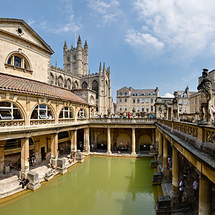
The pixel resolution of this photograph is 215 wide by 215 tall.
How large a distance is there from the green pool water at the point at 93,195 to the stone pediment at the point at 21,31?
1861 cm

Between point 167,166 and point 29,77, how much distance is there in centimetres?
2123

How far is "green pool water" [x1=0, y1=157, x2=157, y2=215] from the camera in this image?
34.7 feet

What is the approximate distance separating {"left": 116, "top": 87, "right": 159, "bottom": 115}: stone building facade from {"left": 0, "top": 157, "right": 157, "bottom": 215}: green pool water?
3974 centimetres

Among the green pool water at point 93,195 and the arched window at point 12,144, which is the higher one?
the arched window at point 12,144

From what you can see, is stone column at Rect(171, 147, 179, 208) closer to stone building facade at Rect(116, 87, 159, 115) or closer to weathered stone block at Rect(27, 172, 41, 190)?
weathered stone block at Rect(27, 172, 41, 190)

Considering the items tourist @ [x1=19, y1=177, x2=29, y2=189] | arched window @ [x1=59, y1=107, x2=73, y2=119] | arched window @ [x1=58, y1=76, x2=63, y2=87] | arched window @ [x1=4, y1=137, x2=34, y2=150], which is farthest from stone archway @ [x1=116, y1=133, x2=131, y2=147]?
arched window @ [x1=58, y1=76, x2=63, y2=87]

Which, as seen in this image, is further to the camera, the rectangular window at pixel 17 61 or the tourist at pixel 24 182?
the rectangular window at pixel 17 61

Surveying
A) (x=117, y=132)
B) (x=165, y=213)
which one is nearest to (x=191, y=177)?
(x=165, y=213)

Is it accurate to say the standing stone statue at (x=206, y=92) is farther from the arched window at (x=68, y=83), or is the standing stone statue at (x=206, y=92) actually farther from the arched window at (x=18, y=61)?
the arched window at (x=68, y=83)

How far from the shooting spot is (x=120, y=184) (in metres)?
14.6

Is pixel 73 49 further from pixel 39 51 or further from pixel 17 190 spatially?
pixel 17 190

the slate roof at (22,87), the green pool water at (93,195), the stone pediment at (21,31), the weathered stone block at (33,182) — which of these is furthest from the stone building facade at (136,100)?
the weathered stone block at (33,182)

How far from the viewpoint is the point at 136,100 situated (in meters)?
57.1

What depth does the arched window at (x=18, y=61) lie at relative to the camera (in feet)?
60.6
